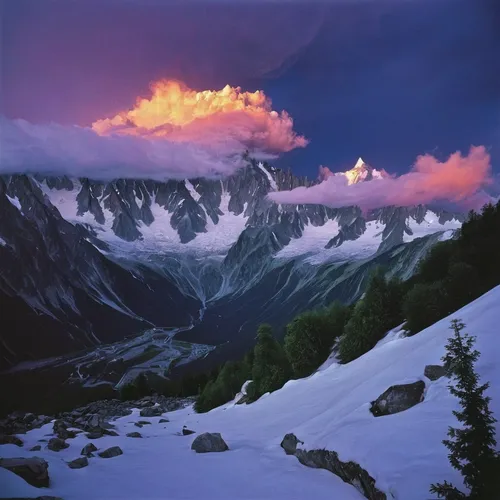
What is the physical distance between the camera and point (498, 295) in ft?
111

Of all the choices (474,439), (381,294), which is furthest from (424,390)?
(381,294)

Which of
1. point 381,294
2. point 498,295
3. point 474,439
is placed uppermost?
point 381,294

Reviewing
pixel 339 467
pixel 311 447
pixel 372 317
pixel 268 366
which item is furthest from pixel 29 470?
pixel 268 366

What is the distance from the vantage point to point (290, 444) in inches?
1003

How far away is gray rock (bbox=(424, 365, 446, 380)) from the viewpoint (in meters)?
24.8

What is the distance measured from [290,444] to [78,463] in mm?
11927

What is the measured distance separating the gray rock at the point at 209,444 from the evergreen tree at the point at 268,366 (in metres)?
35.1

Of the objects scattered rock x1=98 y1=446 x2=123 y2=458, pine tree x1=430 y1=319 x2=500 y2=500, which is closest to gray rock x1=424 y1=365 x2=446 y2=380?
pine tree x1=430 y1=319 x2=500 y2=500

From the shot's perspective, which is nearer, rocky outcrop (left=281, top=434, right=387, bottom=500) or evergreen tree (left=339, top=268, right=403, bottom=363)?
rocky outcrop (left=281, top=434, right=387, bottom=500)

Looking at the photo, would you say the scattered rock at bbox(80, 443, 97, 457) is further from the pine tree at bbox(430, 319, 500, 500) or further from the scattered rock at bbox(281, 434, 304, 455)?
the pine tree at bbox(430, 319, 500, 500)

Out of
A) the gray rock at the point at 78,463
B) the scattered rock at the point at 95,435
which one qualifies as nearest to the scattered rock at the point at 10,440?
the scattered rock at the point at 95,435

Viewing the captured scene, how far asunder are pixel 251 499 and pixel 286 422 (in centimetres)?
1802

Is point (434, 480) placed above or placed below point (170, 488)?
below

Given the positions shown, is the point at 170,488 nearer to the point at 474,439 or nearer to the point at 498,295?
the point at 474,439
